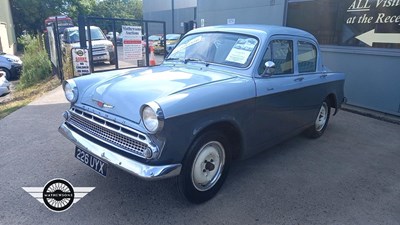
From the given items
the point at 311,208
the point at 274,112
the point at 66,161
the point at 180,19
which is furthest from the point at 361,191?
the point at 180,19

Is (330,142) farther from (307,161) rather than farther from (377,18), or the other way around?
(377,18)

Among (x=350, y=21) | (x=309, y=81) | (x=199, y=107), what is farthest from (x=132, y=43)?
(x=199, y=107)

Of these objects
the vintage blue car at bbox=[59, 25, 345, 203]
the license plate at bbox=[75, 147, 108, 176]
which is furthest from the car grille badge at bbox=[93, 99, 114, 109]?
the license plate at bbox=[75, 147, 108, 176]

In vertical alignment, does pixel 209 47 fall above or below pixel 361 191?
above

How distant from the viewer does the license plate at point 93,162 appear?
9.34 feet

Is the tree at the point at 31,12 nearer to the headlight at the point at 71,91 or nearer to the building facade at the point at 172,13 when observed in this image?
the building facade at the point at 172,13

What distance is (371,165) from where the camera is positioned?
4184 millimetres

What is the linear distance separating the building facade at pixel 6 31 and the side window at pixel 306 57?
2315 centimetres

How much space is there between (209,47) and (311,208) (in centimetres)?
224

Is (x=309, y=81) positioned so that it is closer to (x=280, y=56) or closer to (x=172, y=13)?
(x=280, y=56)

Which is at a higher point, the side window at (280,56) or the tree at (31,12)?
the tree at (31,12)

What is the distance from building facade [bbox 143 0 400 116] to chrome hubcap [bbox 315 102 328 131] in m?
2.47

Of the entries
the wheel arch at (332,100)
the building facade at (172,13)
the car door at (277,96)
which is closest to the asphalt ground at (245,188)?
the car door at (277,96)

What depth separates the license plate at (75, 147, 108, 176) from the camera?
9.34 ft
